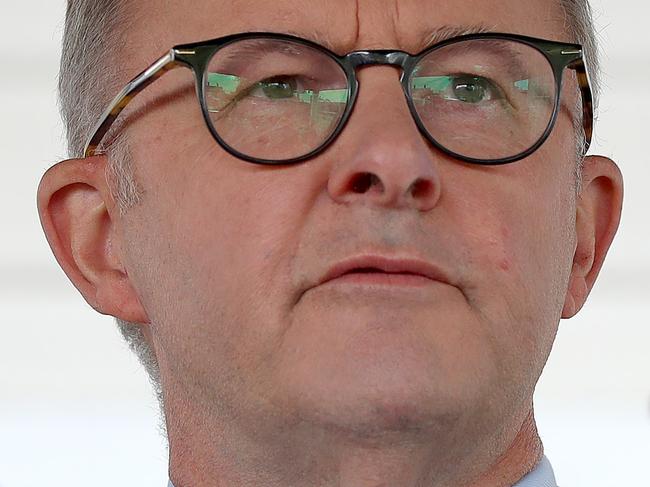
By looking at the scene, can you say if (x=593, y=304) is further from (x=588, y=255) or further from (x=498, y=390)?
(x=498, y=390)

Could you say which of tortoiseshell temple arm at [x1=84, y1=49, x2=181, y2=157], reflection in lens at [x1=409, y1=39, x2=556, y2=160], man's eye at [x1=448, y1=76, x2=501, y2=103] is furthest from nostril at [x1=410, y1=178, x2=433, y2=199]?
tortoiseshell temple arm at [x1=84, y1=49, x2=181, y2=157]

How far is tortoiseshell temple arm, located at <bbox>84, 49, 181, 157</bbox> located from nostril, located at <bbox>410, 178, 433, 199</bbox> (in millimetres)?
438

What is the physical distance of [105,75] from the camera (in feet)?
7.32

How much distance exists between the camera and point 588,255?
7.39 feet

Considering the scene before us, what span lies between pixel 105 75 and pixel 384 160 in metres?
0.68

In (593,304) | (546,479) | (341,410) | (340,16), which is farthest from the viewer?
(593,304)

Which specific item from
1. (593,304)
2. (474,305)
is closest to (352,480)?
(474,305)

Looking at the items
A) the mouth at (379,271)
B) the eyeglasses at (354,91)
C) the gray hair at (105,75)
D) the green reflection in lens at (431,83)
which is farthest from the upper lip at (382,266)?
the gray hair at (105,75)

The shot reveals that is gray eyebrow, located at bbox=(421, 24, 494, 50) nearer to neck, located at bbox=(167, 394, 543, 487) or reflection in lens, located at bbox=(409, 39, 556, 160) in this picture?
reflection in lens, located at bbox=(409, 39, 556, 160)

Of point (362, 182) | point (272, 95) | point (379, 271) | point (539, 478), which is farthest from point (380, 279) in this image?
point (539, 478)

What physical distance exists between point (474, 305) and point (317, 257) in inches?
9.5

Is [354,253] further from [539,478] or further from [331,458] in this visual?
[539,478]

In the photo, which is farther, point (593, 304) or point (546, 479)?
point (593, 304)

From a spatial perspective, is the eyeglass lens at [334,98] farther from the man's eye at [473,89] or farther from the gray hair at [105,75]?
the gray hair at [105,75]
